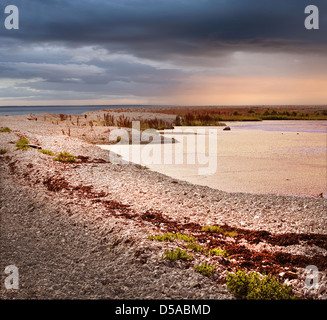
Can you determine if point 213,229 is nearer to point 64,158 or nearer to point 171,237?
point 171,237

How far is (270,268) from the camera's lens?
5211 millimetres

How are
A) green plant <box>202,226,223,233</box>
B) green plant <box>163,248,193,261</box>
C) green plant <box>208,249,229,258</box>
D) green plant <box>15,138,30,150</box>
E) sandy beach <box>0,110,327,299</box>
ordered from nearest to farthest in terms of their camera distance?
sandy beach <box>0,110,327,299</box>
green plant <box>163,248,193,261</box>
green plant <box>208,249,229,258</box>
green plant <box>202,226,223,233</box>
green plant <box>15,138,30,150</box>

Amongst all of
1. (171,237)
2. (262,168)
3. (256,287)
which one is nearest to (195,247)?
(171,237)

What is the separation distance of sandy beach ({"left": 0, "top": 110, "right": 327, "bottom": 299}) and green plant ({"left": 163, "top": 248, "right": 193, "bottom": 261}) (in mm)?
117

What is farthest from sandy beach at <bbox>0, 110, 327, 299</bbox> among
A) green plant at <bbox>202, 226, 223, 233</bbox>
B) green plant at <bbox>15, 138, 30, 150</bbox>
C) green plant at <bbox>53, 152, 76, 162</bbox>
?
green plant at <bbox>15, 138, 30, 150</bbox>

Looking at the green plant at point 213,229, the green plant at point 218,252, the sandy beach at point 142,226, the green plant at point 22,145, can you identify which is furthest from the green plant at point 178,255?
the green plant at point 22,145

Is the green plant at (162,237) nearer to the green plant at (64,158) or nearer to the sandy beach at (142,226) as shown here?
the sandy beach at (142,226)

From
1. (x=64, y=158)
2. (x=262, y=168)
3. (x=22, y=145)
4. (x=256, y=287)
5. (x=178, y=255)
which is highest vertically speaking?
(x=22, y=145)

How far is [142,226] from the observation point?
6.86 metres

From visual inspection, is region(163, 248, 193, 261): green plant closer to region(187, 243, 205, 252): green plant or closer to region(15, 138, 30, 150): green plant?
region(187, 243, 205, 252): green plant

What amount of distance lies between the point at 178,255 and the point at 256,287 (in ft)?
4.45

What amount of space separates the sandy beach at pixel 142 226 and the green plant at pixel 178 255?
0.12 meters

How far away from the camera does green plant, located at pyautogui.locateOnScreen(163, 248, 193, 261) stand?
17.6 ft
